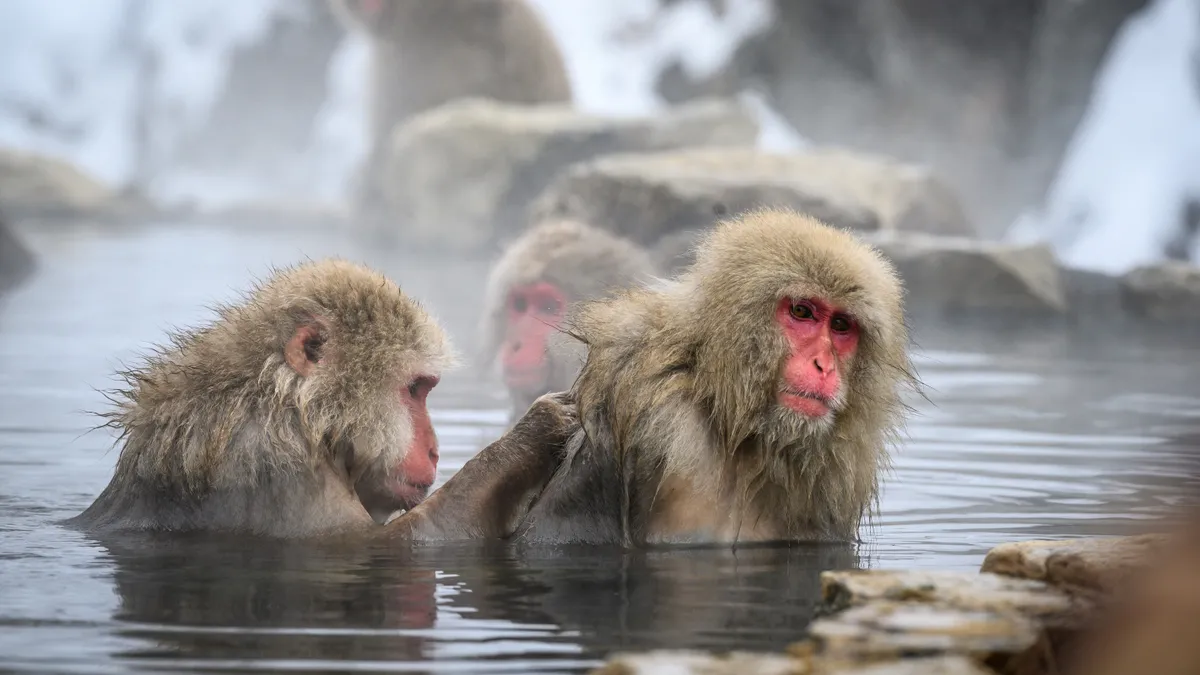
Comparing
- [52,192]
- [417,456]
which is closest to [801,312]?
[417,456]

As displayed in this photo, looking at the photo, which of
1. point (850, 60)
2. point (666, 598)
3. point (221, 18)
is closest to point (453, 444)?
point (666, 598)

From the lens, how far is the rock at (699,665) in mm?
2965

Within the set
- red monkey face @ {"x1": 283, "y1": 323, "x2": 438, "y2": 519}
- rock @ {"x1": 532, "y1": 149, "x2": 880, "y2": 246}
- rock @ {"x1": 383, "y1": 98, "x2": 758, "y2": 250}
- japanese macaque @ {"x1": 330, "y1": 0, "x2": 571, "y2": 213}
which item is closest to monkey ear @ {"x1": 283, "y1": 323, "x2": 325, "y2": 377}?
red monkey face @ {"x1": 283, "y1": 323, "x2": 438, "y2": 519}

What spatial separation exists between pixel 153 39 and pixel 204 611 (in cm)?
2125

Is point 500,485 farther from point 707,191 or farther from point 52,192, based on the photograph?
point 52,192

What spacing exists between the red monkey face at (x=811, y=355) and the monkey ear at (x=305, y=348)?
132cm

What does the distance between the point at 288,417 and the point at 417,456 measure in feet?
1.44

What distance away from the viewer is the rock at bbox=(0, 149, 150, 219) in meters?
19.3

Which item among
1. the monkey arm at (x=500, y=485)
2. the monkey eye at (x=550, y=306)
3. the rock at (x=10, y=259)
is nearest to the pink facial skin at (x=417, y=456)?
the monkey arm at (x=500, y=485)

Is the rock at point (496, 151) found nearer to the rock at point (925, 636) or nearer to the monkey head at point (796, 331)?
the monkey head at point (796, 331)

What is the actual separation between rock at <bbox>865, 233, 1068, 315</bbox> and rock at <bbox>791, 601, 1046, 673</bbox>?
869 cm

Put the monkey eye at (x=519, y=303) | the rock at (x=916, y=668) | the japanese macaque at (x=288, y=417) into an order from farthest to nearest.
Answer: the monkey eye at (x=519, y=303), the japanese macaque at (x=288, y=417), the rock at (x=916, y=668)

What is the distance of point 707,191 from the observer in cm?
1111

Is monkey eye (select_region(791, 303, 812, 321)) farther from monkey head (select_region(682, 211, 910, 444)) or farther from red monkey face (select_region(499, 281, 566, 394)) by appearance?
red monkey face (select_region(499, 281, 566, 394))
